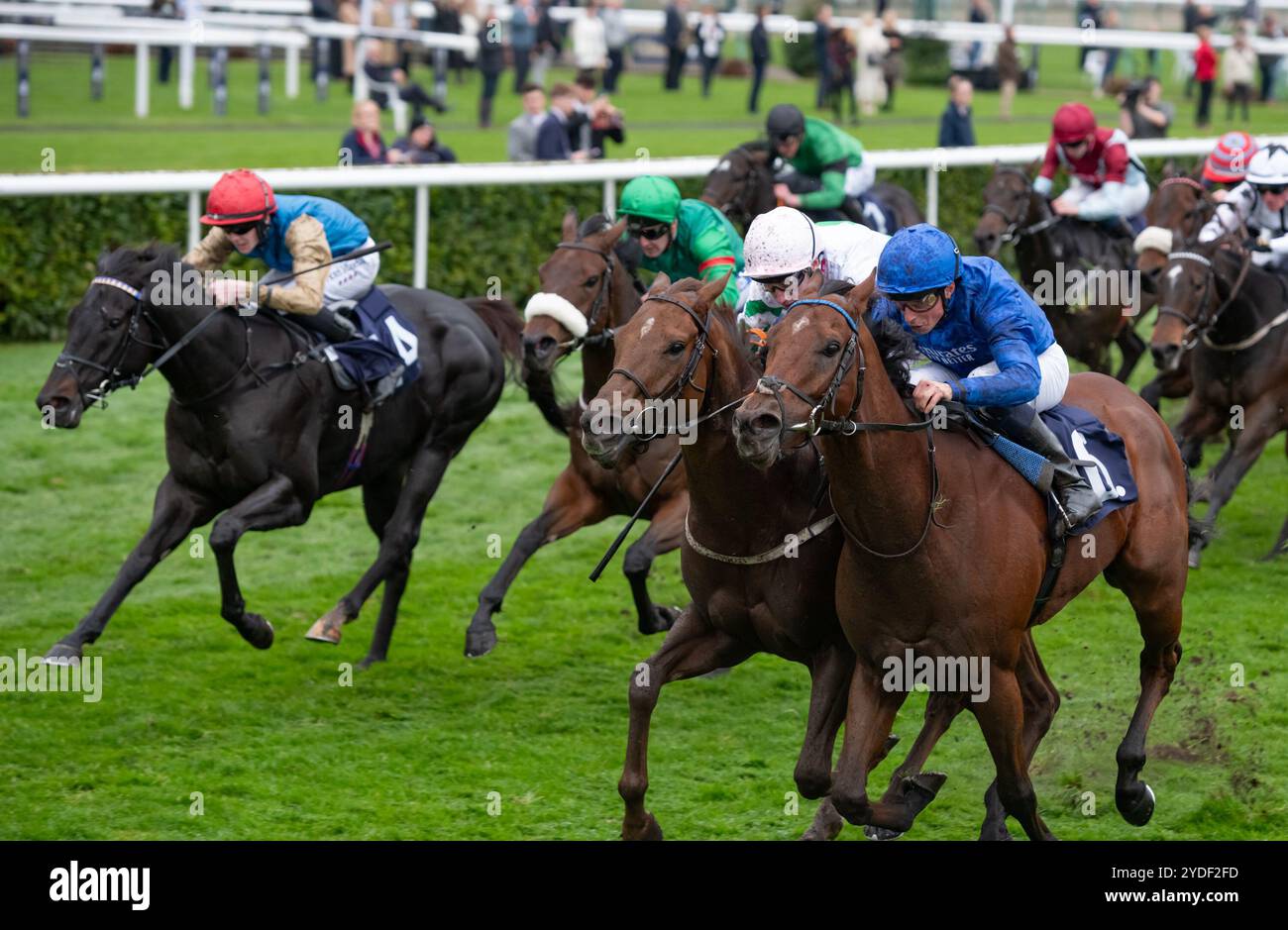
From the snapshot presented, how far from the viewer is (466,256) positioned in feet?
41.4

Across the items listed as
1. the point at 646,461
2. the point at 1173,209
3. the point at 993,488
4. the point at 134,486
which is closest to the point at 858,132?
the point at 1173,209

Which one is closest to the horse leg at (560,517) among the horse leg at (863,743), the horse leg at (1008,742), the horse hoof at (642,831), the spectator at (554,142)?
the horse hoof at (642,831)

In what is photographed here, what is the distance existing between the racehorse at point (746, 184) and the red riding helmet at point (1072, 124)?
4.49ft

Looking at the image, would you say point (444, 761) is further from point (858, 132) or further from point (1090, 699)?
point (858, 132)

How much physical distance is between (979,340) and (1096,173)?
6.00 m

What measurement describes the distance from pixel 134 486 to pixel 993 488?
19.9 feet

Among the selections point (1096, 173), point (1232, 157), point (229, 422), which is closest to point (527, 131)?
point (1096, 173)

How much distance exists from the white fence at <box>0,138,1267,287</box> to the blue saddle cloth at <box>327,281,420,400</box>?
4.12 metres

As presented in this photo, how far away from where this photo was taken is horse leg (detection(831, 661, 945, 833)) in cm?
460

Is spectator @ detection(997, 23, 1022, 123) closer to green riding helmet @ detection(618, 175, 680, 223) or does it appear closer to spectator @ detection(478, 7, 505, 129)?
spectator @ detection(478, 7, 505, 129)

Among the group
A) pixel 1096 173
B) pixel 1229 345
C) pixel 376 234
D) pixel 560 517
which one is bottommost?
pixel 560 517

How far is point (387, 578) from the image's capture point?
7.26 meters

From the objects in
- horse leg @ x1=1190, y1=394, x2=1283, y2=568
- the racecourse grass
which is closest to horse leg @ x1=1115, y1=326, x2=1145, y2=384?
the racecourse grass

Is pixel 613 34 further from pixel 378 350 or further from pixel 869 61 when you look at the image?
pixel 378 350
